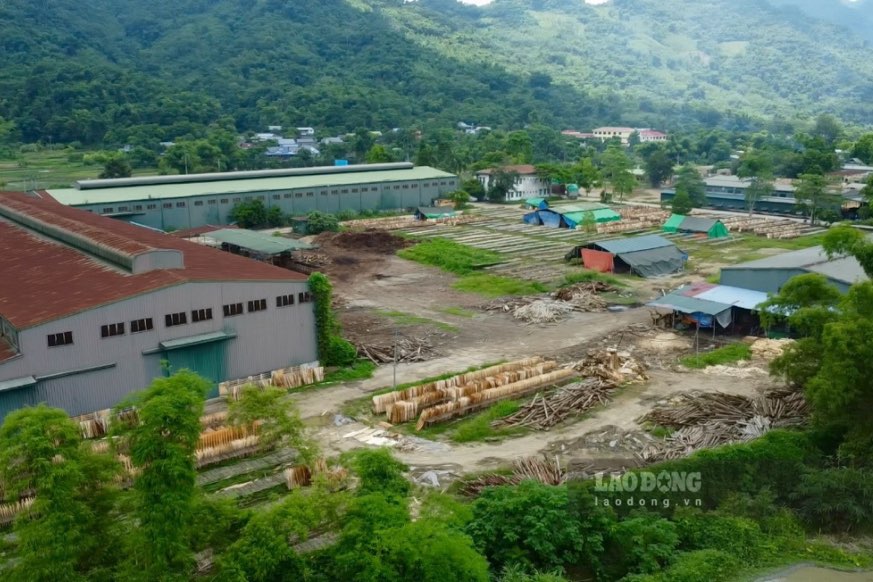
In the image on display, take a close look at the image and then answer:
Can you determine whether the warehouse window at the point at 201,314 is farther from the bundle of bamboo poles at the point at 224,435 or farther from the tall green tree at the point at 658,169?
the tall green tree at the point at 658,169

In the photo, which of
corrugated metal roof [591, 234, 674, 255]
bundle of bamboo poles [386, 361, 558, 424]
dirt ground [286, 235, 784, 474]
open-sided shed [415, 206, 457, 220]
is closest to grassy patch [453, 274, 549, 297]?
dirt ground [286, 235, 784, 474]

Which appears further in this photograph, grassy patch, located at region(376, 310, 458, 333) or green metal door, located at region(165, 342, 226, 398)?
grassy patch, located at region(376, 310, 458, 333)

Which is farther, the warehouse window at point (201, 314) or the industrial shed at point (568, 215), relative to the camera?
the industrial shed at point (568, 215)

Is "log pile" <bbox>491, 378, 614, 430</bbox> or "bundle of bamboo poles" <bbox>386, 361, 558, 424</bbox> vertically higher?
"bundle of bamboo poles" <bbox>386, 361, 558, 424</bbox>

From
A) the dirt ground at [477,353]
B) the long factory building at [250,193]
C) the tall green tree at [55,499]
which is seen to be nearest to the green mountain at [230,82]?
the long factory building at [250,193]

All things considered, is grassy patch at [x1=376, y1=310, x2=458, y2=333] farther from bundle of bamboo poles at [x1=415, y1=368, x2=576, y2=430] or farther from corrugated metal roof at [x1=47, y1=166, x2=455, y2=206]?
corrugated metal roof at [x1=47, y1=166, x2=455, y2=206]

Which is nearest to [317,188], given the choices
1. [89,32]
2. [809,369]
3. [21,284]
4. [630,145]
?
[21,284]

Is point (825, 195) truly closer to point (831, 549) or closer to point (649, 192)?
point (649, 192)
